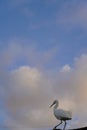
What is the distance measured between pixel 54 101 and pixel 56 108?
166cm

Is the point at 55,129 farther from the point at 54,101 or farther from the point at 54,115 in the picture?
the point at 54,101

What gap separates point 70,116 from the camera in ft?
98.1

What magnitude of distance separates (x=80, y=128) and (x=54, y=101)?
28.4 ft

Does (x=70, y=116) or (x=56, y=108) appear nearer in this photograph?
(x=70, y=116)

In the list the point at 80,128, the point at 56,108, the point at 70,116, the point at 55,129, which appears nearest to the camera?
the point at 80,128

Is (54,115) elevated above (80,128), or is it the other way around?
(54,115)

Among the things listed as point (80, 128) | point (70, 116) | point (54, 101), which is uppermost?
point (54, 101)

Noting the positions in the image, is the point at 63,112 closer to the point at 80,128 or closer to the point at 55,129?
the point at 55,129

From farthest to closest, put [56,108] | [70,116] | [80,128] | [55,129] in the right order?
[56,108] → [70,116] → [55,129] → [80,128]

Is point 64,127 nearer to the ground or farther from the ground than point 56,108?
nearer to the ground

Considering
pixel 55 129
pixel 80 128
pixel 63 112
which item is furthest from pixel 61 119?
pixel 80 128

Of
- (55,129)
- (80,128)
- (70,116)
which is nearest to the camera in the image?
(80,128)

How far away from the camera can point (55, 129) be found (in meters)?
27.7

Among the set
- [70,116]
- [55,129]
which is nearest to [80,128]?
[55,129]
